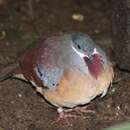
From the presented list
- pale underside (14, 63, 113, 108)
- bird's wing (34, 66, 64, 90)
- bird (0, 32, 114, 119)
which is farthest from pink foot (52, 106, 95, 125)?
bird's wing (34, 66, 64, 90)

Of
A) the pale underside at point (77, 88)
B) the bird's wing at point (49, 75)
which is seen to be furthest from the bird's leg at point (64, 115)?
the bird's wing at point (49, 75)

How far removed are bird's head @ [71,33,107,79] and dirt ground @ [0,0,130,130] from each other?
60cm

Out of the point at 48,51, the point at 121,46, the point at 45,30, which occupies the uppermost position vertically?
the point at 48,51

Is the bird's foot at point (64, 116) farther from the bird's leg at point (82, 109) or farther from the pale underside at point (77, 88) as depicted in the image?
the pale underside at point (77, 88)

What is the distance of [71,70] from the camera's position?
4.26 m

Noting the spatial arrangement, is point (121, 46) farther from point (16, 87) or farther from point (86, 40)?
point (16, 87)

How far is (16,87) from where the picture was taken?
5230 mm

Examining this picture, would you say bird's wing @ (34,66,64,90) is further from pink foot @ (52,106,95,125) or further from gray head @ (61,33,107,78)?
pink foot @ (52,106,95,125)

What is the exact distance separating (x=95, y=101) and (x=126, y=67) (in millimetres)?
529

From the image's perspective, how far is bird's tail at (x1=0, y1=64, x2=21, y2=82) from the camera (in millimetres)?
4922

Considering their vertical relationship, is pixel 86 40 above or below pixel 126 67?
above


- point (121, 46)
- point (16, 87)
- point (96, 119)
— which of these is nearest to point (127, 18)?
point (121, 46)

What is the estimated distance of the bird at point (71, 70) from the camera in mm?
4234

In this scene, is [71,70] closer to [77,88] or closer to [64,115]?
[77,88]
